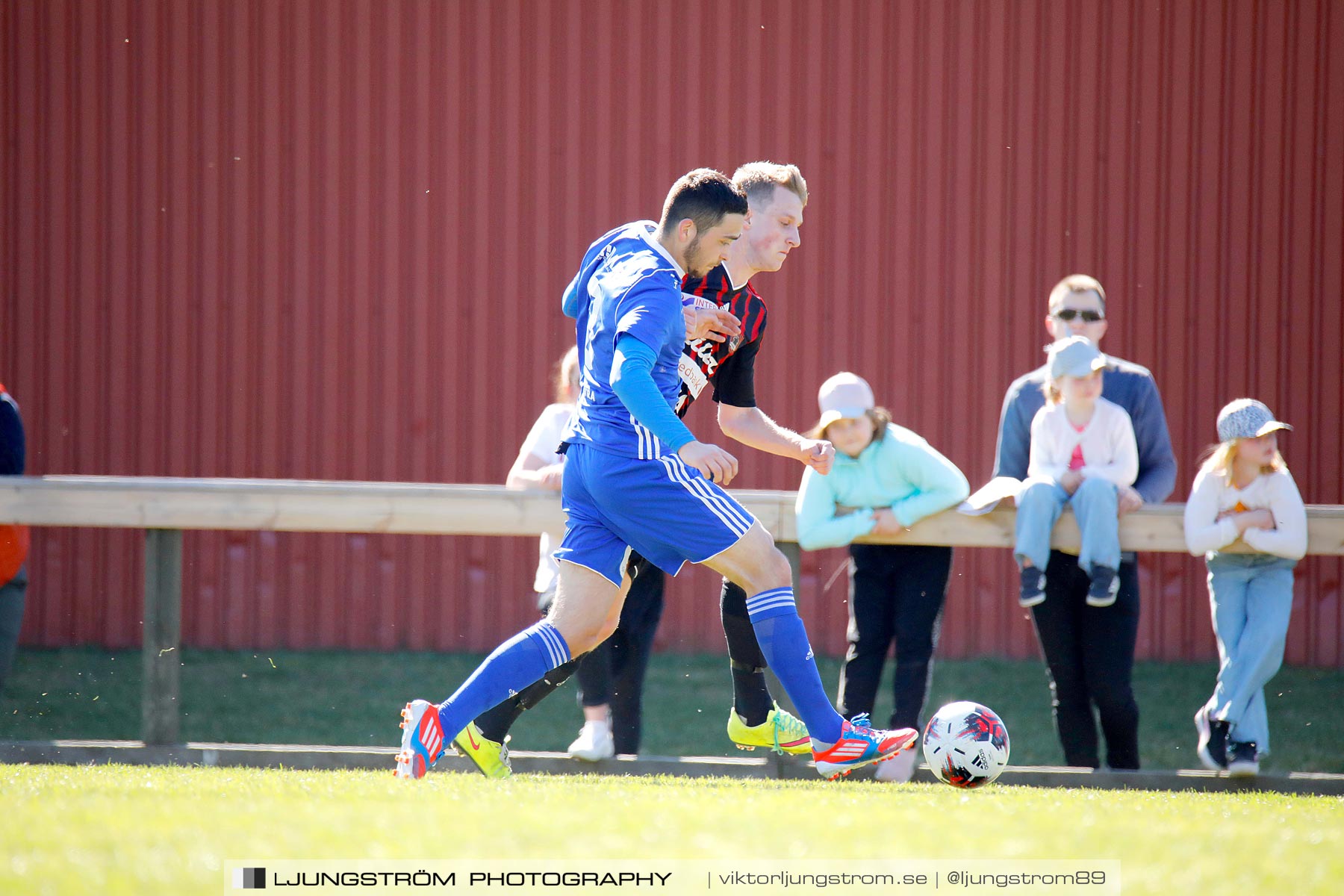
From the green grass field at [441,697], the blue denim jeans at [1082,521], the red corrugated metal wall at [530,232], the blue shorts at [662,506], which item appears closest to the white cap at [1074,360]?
the blue denim jeans at [1082,521]

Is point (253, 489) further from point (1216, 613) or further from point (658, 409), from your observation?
point (1216, 613)

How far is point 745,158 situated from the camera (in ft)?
26.9

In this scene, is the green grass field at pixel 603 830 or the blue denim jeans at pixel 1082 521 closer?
the green grass field at pixel 603 830

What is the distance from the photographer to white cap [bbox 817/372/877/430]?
5152 millimetres

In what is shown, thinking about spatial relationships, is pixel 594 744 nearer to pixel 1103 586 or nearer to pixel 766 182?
pixel 1103 586

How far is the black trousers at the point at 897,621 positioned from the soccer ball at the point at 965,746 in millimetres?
758

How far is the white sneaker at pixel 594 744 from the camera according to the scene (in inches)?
192

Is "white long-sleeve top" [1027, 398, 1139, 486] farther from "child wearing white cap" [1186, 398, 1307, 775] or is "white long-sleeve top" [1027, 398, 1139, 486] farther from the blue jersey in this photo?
the blue jersey

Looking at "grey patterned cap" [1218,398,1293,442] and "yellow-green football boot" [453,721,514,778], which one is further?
"grey patterned cap" [1218,398,1293,442]

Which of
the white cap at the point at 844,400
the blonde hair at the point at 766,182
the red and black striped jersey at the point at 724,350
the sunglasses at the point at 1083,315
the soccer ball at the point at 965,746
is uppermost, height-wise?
the blonde hair at the point at 766,182

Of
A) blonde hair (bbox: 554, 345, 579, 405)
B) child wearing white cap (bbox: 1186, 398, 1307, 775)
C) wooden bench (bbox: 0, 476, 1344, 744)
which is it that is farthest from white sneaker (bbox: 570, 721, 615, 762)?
child wearing white cap (bbox: 1186, 398, 1307, 775)

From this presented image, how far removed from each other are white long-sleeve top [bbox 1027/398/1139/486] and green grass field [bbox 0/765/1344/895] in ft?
4.90

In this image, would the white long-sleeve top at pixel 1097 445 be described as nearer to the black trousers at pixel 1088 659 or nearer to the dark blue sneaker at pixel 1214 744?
the black trousers at pixel 1088 659

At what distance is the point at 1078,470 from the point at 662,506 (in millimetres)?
2035
